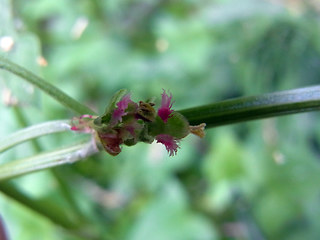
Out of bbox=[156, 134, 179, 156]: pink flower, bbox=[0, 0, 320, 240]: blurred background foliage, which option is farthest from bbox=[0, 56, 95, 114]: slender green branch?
bbox=[0, 0, 320, 240]: blurred background foliage

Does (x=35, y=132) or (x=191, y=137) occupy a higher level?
(x=191, y=137)

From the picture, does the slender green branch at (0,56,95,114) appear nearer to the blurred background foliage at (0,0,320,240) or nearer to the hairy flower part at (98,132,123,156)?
the hairy flower part at (98,132,123,156)

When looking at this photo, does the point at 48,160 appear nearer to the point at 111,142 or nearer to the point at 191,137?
the point at 111,142

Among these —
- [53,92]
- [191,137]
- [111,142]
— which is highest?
[191,137]

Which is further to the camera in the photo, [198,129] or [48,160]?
[48,160]

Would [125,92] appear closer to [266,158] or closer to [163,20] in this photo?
[266,158]

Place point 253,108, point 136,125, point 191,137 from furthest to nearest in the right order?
1. point 191,137
2. point 253,108
3. point 136,125

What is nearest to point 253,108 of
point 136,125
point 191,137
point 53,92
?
point 136,125

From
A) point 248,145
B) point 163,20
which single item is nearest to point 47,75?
point 163,20
